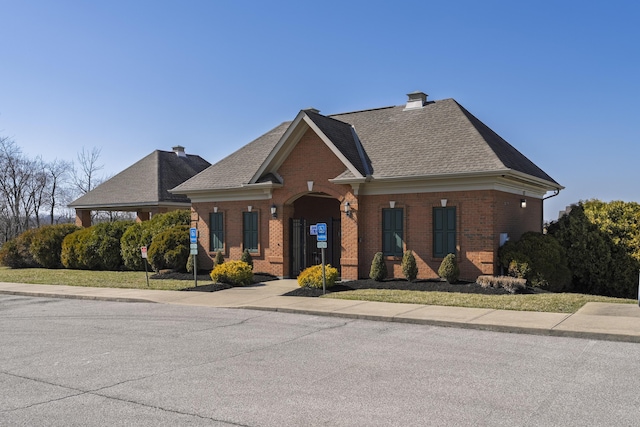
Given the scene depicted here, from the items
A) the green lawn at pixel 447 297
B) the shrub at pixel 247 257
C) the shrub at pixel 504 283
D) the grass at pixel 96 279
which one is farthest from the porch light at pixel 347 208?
the grass at pixel 96 279

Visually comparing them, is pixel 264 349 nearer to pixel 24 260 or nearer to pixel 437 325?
pixel 437 325

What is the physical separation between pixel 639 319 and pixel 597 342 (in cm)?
226

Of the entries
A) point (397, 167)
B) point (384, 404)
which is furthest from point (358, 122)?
point (384, 404)

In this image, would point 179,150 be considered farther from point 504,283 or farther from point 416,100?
point 504,283

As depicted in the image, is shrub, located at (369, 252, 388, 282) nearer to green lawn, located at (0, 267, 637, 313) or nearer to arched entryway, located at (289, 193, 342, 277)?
green lawn, located at (0, 267, 637, 313)

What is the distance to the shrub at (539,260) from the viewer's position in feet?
56.7

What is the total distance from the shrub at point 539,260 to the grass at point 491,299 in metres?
1.44

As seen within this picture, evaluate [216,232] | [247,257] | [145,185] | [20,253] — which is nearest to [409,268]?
[247,257]

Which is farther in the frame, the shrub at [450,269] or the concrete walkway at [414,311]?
the shrub at [450,269]

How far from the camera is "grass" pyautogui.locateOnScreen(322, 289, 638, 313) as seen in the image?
13.7m

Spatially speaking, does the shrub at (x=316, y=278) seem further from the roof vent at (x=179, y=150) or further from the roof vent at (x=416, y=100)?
the roof vent at (x=179, y=150)

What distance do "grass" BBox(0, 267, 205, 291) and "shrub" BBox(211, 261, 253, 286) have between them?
1.04 m

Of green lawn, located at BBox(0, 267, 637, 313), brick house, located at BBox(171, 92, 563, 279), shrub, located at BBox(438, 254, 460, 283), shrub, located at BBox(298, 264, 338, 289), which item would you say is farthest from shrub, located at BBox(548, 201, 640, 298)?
shrub, located at BBox(298, 264, 338, 289)

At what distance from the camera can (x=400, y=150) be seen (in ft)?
68.0
